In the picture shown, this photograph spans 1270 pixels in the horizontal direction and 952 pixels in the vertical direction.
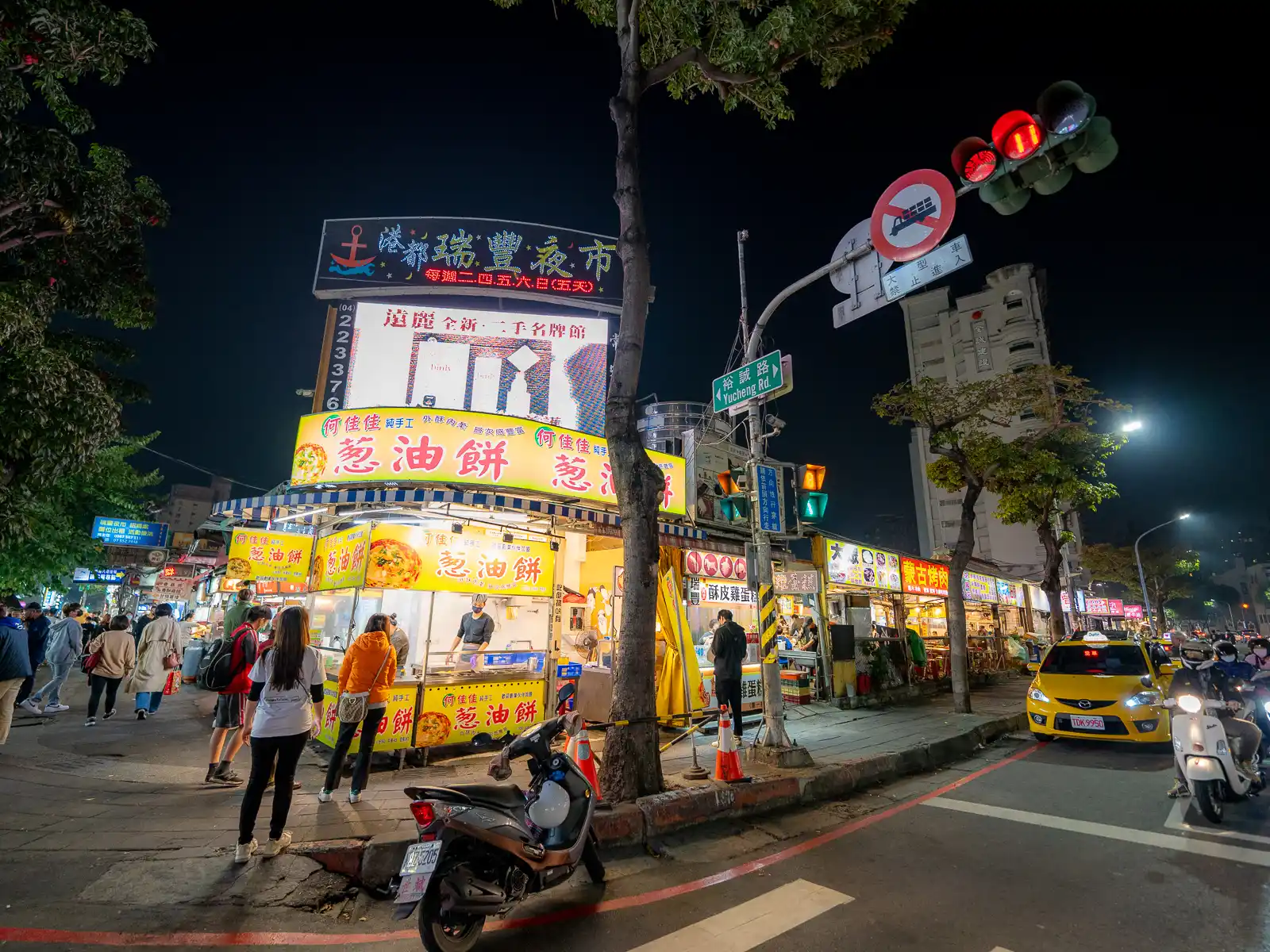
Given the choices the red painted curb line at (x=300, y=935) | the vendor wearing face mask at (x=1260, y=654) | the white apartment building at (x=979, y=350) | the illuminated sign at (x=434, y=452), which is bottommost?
the red painted curb line at (x=300, y=935)

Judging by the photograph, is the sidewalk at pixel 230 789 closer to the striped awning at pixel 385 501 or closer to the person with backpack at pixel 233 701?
the person with backpack at pixel 233 701

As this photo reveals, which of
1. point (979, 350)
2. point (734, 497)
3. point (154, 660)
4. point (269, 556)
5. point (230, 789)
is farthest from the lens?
point (979, 350)

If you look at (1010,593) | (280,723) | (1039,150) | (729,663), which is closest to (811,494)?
(729,663)

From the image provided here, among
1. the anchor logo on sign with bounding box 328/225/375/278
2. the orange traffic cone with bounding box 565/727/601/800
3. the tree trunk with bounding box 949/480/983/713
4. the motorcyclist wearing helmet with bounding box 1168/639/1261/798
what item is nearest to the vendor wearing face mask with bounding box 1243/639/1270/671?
the motorcyclist wearing helmet with bounding box 1168/639/1261/798

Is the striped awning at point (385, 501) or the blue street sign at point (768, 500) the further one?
the blue street sign at point (768, 500)

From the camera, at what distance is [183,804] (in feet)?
Answer: 20.7

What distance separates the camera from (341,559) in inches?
380

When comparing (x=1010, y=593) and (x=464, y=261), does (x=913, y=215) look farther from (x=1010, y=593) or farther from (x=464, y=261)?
(x=1010, y=593)

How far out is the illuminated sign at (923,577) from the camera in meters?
18.6

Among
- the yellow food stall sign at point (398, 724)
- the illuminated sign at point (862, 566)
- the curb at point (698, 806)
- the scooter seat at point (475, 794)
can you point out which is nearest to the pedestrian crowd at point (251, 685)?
the yellow food stall sign at point (398, 724)

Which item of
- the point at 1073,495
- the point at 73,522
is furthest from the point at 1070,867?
the point at 73,522

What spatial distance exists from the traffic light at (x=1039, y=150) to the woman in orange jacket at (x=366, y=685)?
26.0 feet

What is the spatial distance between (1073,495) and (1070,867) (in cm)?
1790

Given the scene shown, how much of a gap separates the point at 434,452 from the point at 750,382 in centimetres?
490
